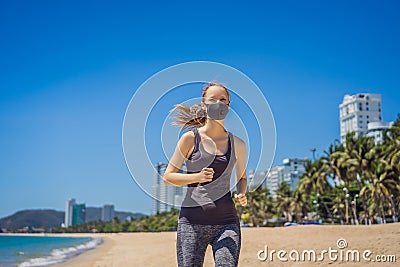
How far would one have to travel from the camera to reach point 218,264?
2996 mm

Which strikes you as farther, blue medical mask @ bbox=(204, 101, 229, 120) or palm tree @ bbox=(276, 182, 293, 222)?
palm tree @ bbox=(276, 182, 293, 222)

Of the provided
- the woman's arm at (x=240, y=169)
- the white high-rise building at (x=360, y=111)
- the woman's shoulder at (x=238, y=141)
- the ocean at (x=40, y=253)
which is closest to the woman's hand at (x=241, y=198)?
the woman's arm at (x=240, y=169)

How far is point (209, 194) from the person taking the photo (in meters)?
3.05

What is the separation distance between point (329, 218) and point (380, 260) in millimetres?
69399

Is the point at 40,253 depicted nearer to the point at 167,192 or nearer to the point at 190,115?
the point at 167,192

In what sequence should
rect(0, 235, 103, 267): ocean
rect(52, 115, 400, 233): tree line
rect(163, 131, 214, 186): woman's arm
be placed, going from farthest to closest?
rect(52, 115, 400, 233): tree line
rect(0, 235, 103, 267): ocean
rect(163, 131, 214, 186): woman's arm

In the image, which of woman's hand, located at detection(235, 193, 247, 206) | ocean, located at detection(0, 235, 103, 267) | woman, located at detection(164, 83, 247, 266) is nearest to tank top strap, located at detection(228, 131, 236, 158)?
woman, located at detection(164, 83, 247, 266)

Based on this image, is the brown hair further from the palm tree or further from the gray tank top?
the palm tree

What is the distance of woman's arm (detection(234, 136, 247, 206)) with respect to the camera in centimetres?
318

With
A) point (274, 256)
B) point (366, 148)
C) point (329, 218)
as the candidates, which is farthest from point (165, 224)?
point (274, 256)

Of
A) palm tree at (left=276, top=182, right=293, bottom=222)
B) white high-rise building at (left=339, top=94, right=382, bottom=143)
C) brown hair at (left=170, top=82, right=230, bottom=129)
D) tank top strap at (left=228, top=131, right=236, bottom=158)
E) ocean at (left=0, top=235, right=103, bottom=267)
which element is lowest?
ocean at (left=0, top=235, right=103, bottom=267)

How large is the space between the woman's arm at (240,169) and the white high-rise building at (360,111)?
565ft

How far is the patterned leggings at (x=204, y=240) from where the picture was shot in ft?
9.93

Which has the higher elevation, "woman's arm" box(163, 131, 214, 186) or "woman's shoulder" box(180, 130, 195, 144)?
"woman's shoulder" box(180, 130, 195, 144)
